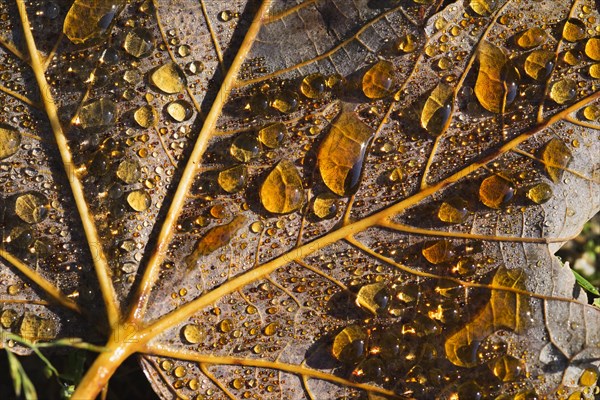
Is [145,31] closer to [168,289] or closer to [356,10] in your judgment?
[356,10]

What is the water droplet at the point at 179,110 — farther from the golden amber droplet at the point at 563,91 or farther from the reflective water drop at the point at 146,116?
the golden amber droplet at the point at 563,91

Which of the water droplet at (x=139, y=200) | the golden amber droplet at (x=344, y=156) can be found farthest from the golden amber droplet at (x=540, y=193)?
the water droplet at (x=139, y=200)

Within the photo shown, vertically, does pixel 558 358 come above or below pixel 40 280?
below

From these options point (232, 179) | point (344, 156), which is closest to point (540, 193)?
point (344, 156)

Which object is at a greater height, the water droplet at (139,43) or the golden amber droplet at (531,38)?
the water droplet at (139,43)

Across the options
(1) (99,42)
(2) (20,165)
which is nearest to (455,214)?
(1) (99,42)
